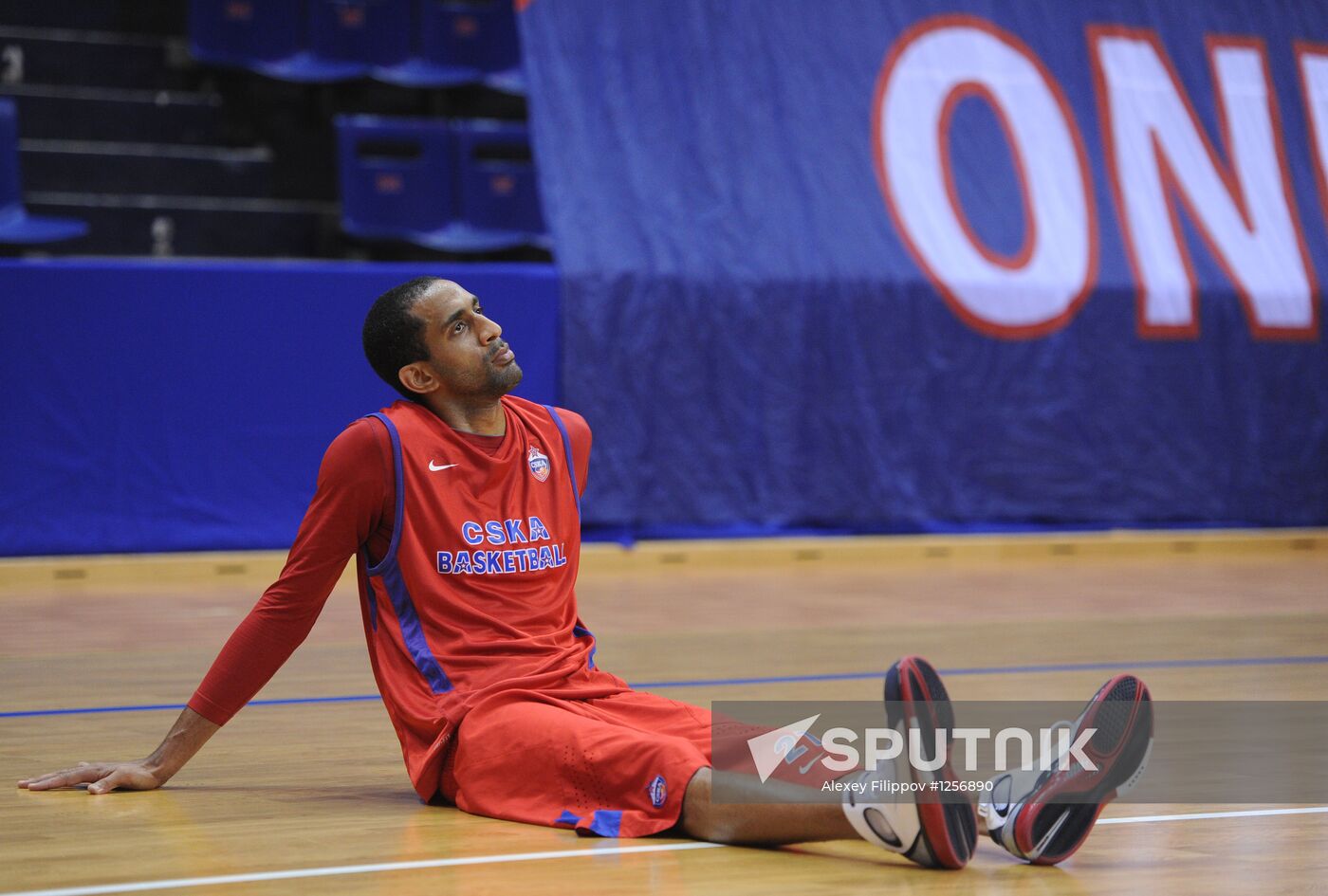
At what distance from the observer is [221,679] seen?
2826 mm

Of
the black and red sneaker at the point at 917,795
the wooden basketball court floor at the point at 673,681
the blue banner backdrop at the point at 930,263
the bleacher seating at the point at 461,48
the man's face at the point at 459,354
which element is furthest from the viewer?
the bleacher seating at the point at 461,48

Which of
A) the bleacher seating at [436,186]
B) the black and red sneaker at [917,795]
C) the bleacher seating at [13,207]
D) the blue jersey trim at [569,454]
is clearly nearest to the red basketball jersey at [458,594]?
the blue jersey trim at [569,454]

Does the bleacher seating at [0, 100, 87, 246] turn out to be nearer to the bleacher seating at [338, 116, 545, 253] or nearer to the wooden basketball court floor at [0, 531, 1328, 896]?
the bleacher seating at [338, 116, 545, 253]

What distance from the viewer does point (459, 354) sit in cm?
293

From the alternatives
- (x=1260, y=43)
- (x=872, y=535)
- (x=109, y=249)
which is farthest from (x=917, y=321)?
(x=109, y=249)

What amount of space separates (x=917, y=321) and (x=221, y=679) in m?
5.97

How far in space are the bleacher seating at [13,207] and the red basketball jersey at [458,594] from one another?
15.9 feet

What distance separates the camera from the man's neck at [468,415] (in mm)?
2988

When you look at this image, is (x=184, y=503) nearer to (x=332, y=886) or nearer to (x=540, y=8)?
(x=540, y=8)

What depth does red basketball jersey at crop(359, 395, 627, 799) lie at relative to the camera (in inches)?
111

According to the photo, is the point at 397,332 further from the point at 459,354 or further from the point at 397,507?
the point at 397,507

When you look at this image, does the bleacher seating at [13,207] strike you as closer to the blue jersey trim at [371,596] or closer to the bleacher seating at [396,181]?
the bleacher seating at [396,181]

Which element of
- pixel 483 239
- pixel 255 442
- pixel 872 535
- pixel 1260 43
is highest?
pixel 1260 43

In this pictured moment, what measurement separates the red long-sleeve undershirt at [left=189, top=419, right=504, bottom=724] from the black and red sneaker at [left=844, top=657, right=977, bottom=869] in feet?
3.16
